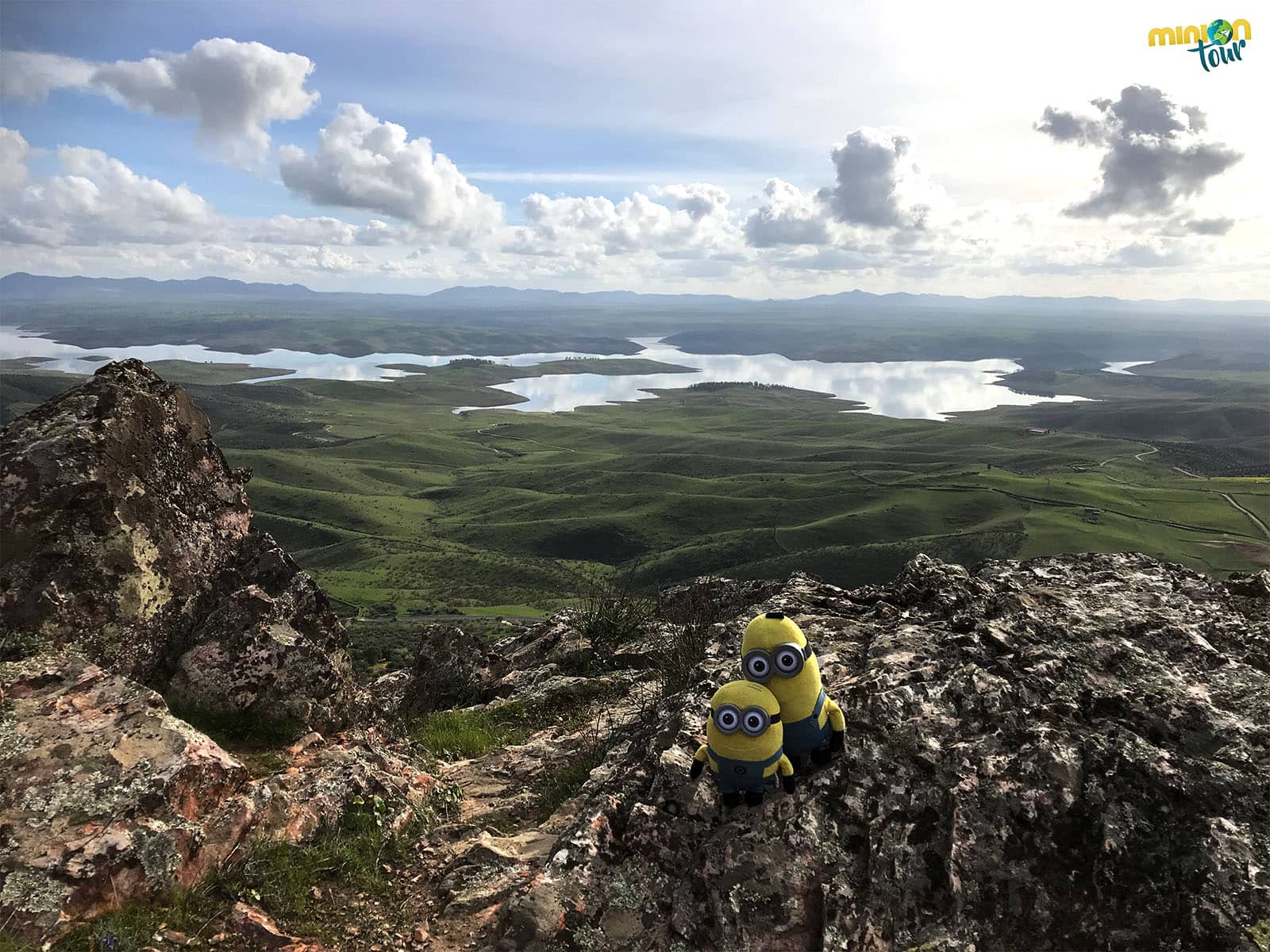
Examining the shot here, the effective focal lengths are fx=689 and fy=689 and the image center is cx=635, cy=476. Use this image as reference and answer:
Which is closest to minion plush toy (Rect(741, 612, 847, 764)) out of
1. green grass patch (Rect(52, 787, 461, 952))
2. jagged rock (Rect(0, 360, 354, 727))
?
green grass patch (Rect(52, 787, 461, 952))

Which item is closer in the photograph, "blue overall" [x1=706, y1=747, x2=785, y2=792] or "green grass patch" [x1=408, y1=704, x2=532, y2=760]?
"blue overall" [x1=706, y1=747, x2=785, y2=792]

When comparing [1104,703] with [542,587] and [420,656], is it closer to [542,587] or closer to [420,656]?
[420,656]

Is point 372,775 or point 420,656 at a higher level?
point 372,775

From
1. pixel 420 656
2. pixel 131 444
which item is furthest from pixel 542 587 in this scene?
pixel 131 444

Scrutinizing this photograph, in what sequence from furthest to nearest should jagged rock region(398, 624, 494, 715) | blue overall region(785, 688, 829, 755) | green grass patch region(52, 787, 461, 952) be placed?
jagged rock region(398, 624, 494, 715)
blue overall region(785, 688, 829, 755)
green grass patch region(52, 787, 461, 952)

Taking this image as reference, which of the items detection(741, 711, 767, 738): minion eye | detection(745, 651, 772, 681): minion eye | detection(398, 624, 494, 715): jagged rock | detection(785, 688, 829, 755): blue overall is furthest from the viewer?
detection(398, 624, 494, 715): jagged rock

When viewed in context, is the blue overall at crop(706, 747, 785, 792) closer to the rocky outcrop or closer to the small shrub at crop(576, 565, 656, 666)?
the rocky outcrop
